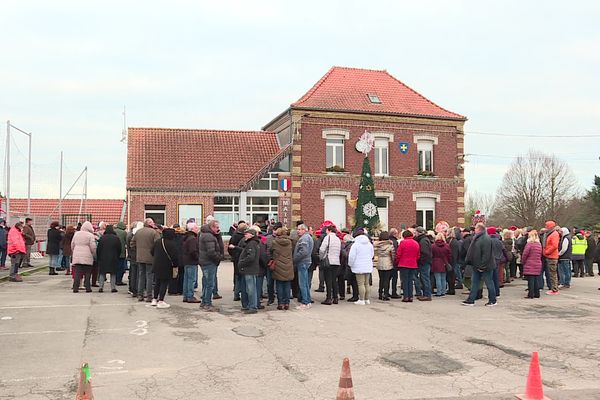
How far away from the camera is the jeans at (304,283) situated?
1210cm

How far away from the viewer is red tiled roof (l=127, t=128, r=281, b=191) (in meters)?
28.4

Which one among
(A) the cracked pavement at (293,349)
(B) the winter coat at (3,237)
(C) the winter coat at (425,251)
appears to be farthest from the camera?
(B) the winter coat at (3,237)

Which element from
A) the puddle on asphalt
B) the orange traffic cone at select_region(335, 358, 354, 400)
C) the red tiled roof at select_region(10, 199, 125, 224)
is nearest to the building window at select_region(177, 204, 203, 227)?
the red tiled roof at select_region(10, 199, 125, 224)

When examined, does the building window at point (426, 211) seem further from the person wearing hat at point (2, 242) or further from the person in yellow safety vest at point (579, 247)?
the person wearing hat at point (2, 242)

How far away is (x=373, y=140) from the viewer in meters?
29.4

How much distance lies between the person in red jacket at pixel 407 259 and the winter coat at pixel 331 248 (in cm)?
150

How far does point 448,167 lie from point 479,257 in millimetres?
19384

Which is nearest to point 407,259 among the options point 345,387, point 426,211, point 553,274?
point 553,274

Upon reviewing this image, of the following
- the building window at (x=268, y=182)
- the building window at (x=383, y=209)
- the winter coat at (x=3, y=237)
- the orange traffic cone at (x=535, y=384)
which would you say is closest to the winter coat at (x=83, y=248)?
the winter coat at (x=3, y=237)

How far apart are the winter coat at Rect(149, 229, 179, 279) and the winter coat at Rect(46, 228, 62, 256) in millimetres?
6964

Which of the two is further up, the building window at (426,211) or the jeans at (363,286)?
the building window at (426,211)

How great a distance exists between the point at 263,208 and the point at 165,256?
1762 centimetres

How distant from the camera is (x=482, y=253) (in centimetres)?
1250

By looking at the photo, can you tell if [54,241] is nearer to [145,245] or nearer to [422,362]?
[145,245]
